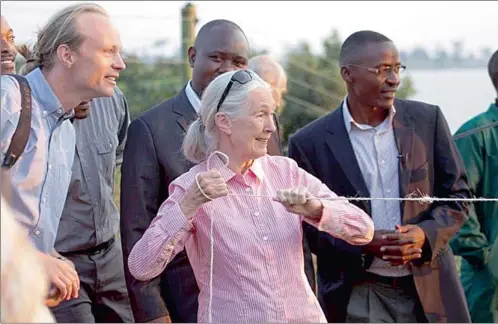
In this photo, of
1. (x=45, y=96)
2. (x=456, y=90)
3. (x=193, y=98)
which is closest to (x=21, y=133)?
(x=45, y=96)

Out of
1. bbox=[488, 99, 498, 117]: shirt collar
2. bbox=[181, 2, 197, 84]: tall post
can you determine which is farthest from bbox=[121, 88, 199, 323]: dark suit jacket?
bbox=[181, 2, 197, 84]: tall post

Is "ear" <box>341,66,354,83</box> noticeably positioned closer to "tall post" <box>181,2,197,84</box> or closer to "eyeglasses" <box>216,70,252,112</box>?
"eyeglasses" <box>216,70,252,112</box>

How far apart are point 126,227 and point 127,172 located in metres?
0.22

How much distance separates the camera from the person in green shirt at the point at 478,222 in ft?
16.5

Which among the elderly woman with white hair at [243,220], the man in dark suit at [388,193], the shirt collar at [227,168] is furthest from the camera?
the man in dark suit at [388,193]

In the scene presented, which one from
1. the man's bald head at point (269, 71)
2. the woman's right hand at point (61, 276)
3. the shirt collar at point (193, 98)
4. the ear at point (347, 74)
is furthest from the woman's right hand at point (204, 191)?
the man's bald head at point (269, 71)

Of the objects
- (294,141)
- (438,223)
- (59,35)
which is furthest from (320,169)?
(59,35)

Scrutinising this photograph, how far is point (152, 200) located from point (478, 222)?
184 centimetres

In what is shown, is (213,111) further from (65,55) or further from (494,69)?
(494,69)

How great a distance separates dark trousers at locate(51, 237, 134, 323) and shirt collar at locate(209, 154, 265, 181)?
40.2 inches

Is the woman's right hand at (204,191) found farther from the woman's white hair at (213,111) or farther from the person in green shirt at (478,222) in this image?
the person in green shirt at (478,222)

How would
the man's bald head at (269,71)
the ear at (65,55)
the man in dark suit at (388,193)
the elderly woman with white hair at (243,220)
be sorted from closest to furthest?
the elderly woman with white hair at (243,220)
the ear at (65,55)
the man in dark suit at (388,193)
the man's bald head at (269,71)

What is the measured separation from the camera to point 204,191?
3299 millimetres

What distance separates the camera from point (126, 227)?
4129 mm
